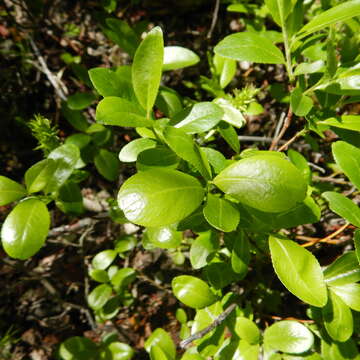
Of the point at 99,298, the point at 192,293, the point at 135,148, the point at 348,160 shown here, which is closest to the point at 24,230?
the point at 135,148

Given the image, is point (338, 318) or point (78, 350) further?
point (78, 350)

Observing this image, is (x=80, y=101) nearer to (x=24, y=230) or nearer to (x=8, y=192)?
(x=8, y=192)

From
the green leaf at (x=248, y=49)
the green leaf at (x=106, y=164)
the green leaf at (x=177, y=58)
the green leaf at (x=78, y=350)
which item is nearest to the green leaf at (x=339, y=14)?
the green leaf at (x=248, y=49)

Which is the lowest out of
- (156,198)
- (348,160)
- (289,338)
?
(289,338)

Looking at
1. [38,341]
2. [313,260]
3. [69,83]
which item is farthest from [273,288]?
[69,83]

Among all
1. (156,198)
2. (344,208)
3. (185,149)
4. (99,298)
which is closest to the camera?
(156,198)

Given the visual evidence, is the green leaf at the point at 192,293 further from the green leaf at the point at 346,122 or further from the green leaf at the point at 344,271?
the green leaf at the point at 346,122

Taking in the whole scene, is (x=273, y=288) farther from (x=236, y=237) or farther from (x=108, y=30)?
(x=108, y=30)
